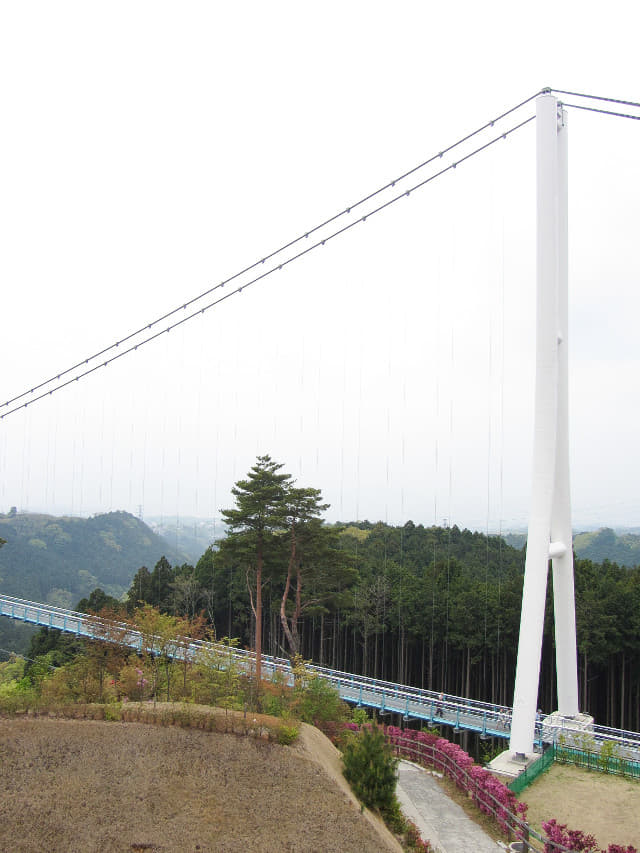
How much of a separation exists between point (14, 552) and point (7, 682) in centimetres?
6448

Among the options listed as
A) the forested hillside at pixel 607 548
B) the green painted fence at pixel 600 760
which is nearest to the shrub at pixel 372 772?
the green painted fence at pixel 600 760

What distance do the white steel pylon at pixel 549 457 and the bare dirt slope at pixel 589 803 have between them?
1108 millimetres

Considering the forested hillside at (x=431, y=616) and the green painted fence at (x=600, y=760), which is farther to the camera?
the forested hillside at (x=431, y=616)

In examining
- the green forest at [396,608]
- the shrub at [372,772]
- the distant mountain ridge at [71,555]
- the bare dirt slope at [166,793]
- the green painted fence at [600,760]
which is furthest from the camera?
the distant mountain ridge at [71,555]

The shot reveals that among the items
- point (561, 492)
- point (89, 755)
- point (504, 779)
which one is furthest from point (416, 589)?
point (89, 755)

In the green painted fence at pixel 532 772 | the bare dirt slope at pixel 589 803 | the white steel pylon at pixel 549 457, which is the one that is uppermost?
the white steel pylon at pixel 549 457

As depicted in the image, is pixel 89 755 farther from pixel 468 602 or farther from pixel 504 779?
pixel 468 602

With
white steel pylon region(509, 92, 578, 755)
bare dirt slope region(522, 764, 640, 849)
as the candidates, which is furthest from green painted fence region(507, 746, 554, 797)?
white steel pylon region(509, 92, 578, 755)

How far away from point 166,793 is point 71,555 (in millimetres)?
104001

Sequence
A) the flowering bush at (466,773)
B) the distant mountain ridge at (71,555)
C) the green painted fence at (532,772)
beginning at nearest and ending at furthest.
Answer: the flowering bush at (466,773)
the green painted fence at (532,772)
the distant mountain ridge at (71,555)

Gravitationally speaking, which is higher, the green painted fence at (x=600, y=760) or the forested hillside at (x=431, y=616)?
the forested hillside at (x=431, y=616)

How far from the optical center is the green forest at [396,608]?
92.3 feet

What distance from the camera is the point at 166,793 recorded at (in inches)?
447

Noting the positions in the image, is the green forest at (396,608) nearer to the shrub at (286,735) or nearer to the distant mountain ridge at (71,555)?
the shrub at (286,735)
